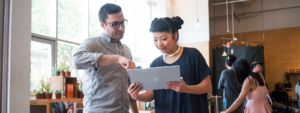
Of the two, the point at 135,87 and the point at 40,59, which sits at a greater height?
the point at 40,59

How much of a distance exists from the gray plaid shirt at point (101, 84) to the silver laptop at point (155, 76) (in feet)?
0.96

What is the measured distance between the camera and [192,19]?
28.9 ft

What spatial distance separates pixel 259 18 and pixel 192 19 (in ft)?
13.3

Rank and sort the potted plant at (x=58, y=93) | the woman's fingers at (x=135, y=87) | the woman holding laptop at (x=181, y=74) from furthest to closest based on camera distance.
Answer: the potted plant at (x=58, y=93) < the woman holding laptop at (x=181, y=74) < the woman's fingers at (x=135, y=87)

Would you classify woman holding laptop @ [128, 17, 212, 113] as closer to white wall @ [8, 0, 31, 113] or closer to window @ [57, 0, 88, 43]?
white wall @ [8, 0, 31, 113]

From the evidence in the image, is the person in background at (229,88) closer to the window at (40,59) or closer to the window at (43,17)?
the window at (40,59)

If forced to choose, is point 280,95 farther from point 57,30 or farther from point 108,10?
point 108,10

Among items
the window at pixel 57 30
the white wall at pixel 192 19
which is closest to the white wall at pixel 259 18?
the white wall at pixel 192 19

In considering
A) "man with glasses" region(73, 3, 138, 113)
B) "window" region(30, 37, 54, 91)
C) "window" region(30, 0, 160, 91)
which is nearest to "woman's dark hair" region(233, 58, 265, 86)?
"man with glasses" region(73, 3, 138, 113)

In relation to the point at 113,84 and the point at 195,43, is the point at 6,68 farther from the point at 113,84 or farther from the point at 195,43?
the point at 195,43

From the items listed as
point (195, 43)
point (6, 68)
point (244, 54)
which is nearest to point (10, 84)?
point (6, 68)

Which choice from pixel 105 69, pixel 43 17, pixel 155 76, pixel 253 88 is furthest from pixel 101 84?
pixel 43 17

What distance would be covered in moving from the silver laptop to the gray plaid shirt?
0.29m

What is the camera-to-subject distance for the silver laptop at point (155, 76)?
1525 mm
